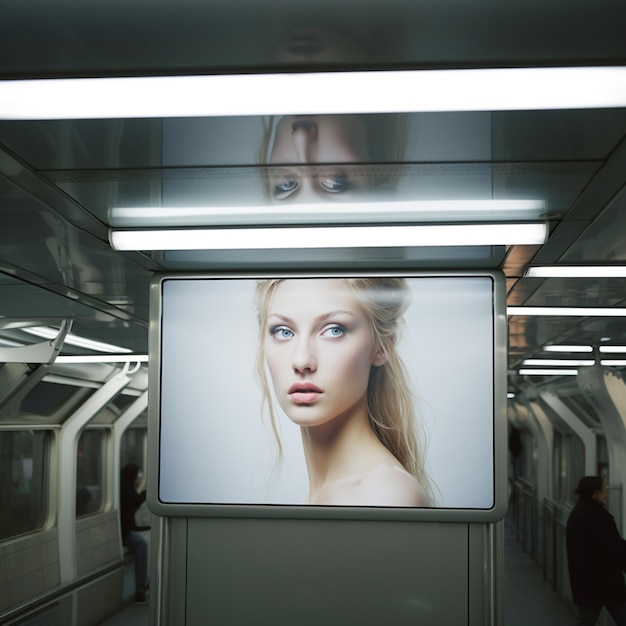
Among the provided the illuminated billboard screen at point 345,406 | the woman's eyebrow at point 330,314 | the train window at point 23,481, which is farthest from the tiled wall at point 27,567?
the woman's eyebrow at point 330,314

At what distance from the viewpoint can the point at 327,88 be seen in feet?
6.40

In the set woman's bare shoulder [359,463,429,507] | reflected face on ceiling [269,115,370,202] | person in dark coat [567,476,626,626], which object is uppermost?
reflected face on ceiling [269,115,370,202]

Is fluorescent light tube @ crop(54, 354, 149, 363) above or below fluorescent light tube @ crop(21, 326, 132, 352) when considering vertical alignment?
below

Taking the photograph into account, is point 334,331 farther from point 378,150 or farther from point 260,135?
point 260,135

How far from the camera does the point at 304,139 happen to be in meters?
2.39

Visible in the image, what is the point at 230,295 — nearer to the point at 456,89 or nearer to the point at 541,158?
the point at 541,158

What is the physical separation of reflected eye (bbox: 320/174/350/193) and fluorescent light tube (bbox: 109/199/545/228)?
0.19 m

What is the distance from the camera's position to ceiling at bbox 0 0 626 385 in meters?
1.66

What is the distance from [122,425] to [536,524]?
7721mm

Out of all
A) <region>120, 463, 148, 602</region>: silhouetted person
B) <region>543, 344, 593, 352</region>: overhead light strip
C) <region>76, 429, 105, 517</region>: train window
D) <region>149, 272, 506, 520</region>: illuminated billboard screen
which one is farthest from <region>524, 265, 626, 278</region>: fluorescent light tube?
<region>120, 463, 148, 602</region>: silhouetted person

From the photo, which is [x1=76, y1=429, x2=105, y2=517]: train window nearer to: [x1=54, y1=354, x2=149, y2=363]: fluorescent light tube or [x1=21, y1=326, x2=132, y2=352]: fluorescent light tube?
[x1=54, y1=354, x2=149, y2=363]: fluorescent light tube

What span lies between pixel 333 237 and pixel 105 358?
22.8 feet

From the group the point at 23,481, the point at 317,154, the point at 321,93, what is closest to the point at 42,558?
the point at 23,481

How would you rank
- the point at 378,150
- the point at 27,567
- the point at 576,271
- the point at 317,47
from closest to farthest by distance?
the point at 317,47, the point at 378,150, the point at 576,271, the point at 27,567
